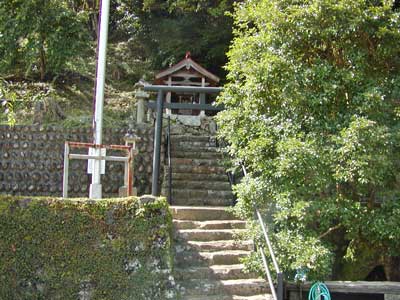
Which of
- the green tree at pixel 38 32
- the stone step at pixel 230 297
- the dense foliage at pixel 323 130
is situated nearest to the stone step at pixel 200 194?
the dense foliage at pixel 323 130

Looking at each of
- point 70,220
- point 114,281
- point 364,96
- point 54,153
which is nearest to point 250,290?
point 114,281

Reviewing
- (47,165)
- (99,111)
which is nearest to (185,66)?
(47,165)

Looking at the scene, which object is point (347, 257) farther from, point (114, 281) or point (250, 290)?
point (114, 281)

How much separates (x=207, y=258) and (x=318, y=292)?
4.87ft

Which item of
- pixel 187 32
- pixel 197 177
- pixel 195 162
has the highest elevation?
pixel 187 32

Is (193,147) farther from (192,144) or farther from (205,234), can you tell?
(205,234)

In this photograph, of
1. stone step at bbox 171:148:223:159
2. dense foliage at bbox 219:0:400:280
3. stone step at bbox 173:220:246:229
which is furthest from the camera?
stone step at bbox 171:148:223:159

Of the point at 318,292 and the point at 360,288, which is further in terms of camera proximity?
the point at 360,288

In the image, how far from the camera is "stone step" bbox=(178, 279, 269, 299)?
17.6 feet

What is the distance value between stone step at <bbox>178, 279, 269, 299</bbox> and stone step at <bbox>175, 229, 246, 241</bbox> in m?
0.82

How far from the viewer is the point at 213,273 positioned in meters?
5.64

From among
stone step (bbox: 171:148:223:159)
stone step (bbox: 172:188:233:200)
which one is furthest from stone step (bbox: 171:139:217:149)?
stone step (bbox: 172:188:233:200)

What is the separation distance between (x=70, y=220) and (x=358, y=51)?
391 centimetres

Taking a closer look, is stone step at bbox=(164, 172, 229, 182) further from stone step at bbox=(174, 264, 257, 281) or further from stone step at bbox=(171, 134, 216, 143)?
stone step at bbox=(174, 264, 257, 281)
